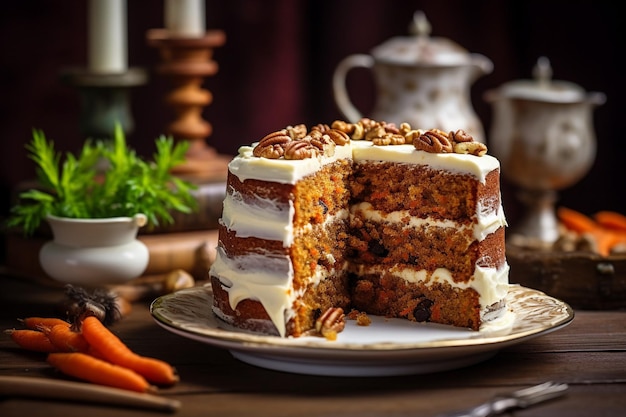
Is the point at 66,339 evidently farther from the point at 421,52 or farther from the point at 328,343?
the point at 421,52

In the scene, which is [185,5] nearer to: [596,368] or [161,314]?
[161,314]

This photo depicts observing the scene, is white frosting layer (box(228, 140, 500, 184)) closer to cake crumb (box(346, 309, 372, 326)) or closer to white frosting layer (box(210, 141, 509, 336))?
white frosting layer (box(210, 141, 509, 336))

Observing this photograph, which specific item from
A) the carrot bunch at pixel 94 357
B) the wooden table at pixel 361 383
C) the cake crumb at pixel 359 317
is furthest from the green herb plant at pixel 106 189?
the cake crumb at pixel 359 317

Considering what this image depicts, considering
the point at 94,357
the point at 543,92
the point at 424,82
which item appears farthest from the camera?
the point at 543,92

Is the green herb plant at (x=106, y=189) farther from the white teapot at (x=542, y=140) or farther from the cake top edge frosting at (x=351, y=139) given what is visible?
the white teapot at (x=542, y=140)

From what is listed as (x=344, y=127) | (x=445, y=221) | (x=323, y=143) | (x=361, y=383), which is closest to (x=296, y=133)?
(x=323, y=143)

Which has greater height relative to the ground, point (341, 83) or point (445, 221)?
point (341, 83)

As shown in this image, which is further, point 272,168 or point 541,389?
point 272,168
